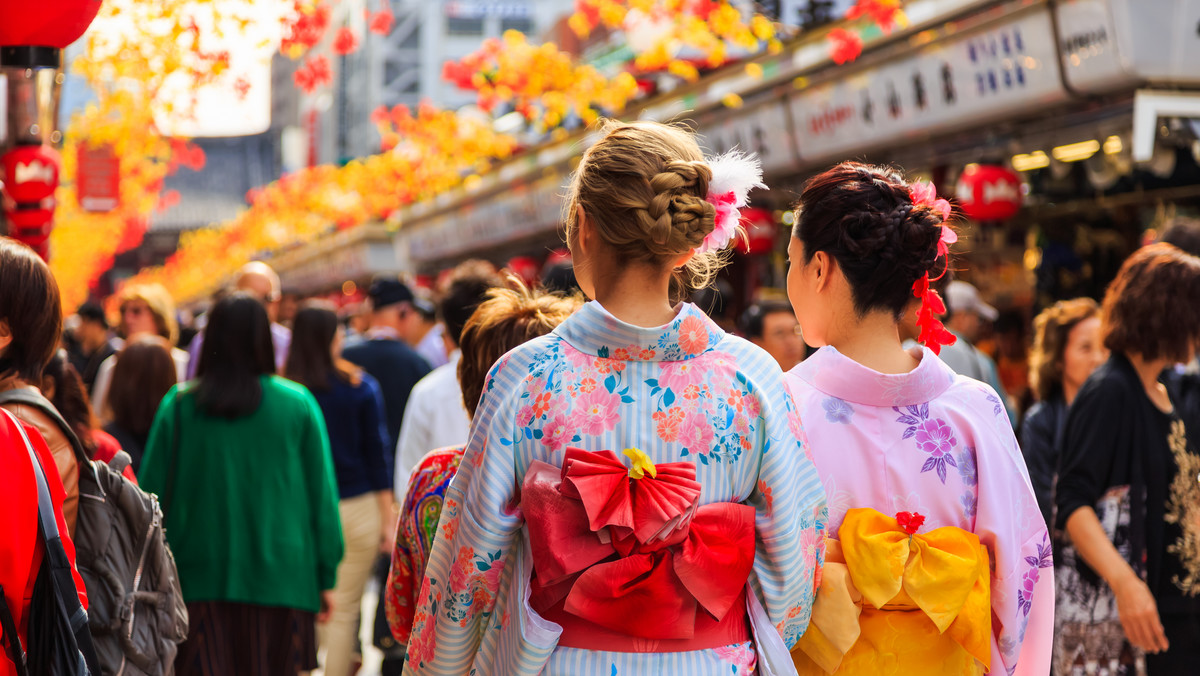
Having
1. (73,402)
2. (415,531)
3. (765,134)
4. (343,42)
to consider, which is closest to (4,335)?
(73,402)

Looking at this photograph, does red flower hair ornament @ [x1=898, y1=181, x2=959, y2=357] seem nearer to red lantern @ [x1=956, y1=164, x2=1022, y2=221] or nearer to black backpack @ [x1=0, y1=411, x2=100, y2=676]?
black backpack @ [x1=0, y1=411, x2=100, y2=676]

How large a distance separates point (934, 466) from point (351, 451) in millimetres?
3419

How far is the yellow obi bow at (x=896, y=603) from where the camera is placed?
2113 millimetres

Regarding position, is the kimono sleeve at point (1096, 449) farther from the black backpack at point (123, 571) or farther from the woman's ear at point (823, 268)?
the black backpack at point (123, 571)

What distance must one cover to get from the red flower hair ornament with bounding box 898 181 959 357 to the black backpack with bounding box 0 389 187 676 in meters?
1.93

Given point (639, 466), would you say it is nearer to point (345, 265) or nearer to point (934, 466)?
point (934, 466)

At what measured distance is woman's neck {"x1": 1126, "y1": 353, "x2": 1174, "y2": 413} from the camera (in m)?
3.34

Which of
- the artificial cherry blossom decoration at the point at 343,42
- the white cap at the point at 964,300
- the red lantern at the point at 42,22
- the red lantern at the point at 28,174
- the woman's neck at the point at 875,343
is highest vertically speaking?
the artificial cherry blossom decoration at the point at 343,42

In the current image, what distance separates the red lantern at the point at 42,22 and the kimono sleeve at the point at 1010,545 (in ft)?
8.97

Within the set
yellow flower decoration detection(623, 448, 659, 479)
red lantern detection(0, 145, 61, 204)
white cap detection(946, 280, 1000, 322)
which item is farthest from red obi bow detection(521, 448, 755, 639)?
white cap detection(946, 280, 1000, 322)

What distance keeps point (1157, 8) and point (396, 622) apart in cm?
421

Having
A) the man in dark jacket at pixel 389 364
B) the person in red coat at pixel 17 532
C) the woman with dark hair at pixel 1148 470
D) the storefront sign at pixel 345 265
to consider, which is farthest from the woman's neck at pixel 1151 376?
the storefront sign at pixel 345 265

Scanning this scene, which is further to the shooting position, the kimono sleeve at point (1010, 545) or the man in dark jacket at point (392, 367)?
the man in dark jacket at point (392, 367)

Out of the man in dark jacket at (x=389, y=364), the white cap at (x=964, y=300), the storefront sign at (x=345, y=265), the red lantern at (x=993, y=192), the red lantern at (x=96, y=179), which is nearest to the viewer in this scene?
the man in dark jacket at (x=389, y=364)
